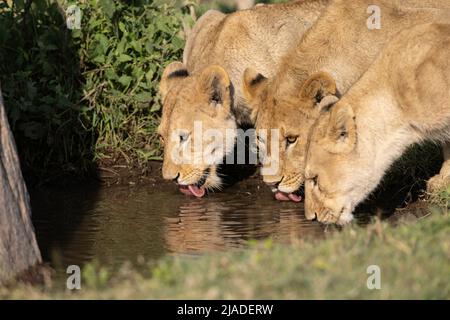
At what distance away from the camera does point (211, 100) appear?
8438 millimetres

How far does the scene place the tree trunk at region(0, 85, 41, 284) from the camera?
616 cm

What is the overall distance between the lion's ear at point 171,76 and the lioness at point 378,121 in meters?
1.72

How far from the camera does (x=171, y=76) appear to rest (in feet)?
28.5

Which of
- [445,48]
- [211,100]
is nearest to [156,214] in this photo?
[211,100]

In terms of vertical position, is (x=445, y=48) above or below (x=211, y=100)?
above

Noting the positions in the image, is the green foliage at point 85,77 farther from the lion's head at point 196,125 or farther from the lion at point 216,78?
the lion's head at point 196,125

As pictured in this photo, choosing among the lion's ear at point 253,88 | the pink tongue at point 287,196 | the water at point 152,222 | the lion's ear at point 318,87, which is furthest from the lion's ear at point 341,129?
the pink tongue at point 287,196

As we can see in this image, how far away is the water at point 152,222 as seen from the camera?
7.42m

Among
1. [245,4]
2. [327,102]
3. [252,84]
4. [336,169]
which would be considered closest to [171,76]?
[252,84]

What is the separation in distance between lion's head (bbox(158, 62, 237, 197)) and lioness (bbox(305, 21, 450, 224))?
1.31 metres

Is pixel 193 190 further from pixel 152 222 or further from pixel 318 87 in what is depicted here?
pixel 318 87

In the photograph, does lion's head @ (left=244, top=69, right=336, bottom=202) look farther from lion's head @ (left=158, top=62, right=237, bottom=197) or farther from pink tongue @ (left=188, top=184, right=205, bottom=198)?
pink tongue @ (left=188, top=184, right=205, bottom=198)

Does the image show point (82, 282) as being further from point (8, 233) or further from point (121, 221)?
point (121, 221)
